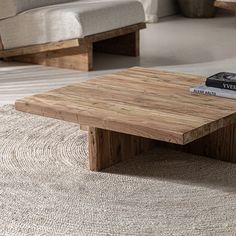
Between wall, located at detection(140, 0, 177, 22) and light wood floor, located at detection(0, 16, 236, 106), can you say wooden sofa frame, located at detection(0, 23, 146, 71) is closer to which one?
light wood floor, located at detection(0, 16, 236, 106)

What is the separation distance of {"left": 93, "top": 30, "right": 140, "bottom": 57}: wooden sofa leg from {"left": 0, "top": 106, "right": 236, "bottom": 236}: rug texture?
6.07ft

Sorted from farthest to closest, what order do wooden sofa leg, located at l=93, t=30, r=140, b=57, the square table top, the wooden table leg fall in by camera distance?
wooden sofa leg, located at l=93, t=30, r=140, b=57, the wooden table leg, the square table top

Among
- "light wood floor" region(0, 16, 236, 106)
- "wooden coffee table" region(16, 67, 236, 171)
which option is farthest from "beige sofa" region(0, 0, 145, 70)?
"wooden coffee table" region(16, 67, 236, 171)

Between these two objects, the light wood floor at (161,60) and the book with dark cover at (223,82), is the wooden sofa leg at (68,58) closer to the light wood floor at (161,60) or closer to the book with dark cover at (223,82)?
Answer: the light wood floor at (161,60)

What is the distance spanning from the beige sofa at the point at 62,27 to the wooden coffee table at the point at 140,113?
1350 mm

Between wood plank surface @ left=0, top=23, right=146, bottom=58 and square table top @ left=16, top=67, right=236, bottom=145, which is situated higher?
square table top @ left=16, top=67, right=236, bottom=145

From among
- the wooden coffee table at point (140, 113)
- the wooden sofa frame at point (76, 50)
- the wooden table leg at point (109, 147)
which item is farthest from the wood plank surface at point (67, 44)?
the wooden table leg at point (109, 147)

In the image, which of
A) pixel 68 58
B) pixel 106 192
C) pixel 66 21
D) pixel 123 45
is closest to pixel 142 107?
pixel 106 192

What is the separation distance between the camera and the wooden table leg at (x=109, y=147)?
2742mm

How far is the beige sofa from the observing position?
14.6 ft

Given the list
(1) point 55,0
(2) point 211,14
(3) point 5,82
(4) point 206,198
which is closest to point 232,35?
(2) point 211,14

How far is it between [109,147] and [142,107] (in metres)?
0.25

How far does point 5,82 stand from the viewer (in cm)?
435

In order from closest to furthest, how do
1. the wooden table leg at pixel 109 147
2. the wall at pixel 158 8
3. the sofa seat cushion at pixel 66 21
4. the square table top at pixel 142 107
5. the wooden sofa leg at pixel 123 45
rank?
the square table top at pixel 142 107 < the wooden table leg at pixel 109 147 < the sofa seat cushion at pixel 66 21 < the wooden sofa leg at pixel 123 45 < the wall at pixel 158 8
